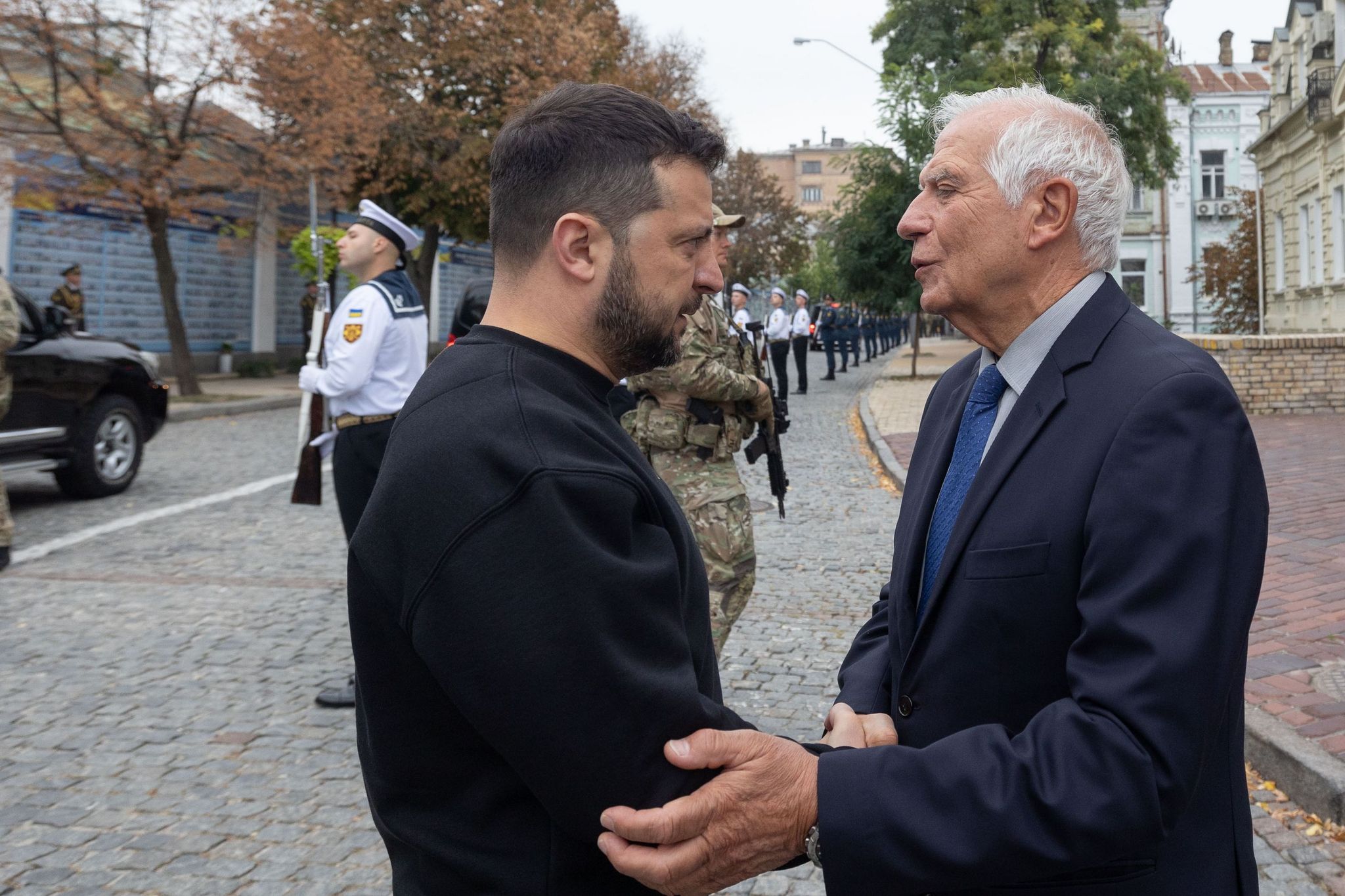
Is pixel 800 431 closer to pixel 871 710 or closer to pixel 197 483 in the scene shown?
pixel 197 483

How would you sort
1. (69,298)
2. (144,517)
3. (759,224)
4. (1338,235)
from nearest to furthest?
1. (144,517)
2. (69,298)
3. (1338,235)
4. (759,224)

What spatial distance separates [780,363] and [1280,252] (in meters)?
21.2

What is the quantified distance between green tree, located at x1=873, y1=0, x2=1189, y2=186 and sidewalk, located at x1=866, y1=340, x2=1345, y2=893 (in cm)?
1543

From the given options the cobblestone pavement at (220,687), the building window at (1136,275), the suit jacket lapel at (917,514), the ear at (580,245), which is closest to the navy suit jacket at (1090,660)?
the suit jacket lapel at (917,514)

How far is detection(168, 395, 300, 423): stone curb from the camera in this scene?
1836 centimetres

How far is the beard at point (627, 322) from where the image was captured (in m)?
1.67

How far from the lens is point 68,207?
65.2ft

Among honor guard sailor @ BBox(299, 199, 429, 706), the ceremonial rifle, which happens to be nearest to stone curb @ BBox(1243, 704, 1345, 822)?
honor guard sailor @ BBox(299, 199, 429, 706)

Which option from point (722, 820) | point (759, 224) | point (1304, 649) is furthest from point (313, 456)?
point (759, 224)

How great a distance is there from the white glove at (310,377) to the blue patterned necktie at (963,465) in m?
4.05

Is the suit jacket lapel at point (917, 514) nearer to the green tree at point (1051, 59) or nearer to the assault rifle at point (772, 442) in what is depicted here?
the assault rifle at point (772, 442)

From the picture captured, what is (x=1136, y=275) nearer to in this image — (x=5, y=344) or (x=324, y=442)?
(x=324, y=442)

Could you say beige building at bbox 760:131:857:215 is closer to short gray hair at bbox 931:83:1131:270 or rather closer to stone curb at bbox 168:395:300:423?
stone curb at bbox 168:395:300:423

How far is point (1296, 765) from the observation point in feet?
13.2
